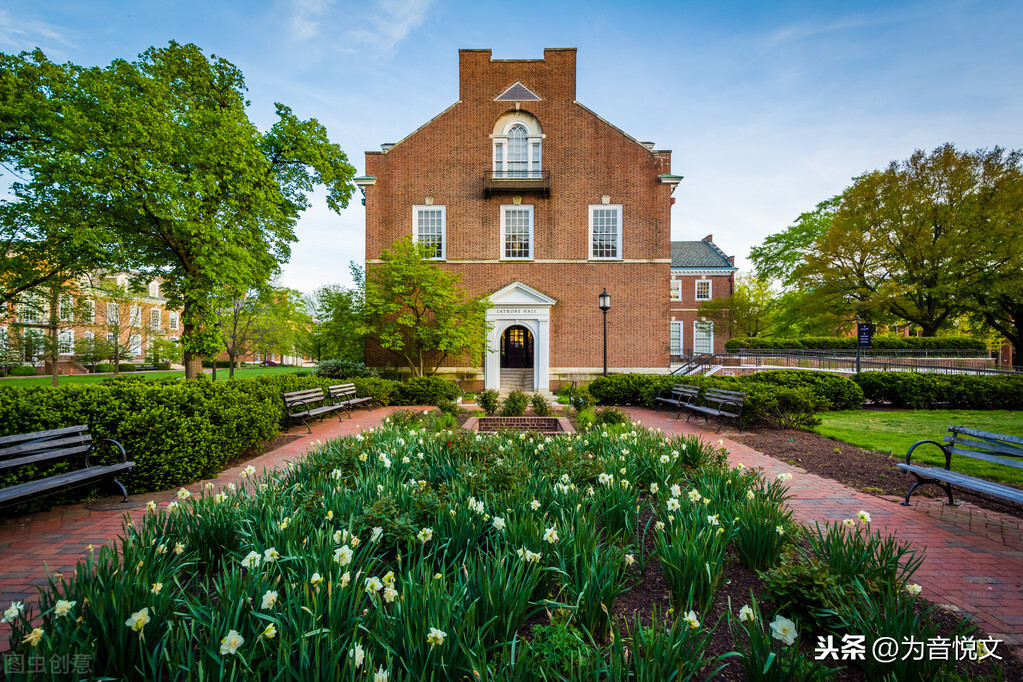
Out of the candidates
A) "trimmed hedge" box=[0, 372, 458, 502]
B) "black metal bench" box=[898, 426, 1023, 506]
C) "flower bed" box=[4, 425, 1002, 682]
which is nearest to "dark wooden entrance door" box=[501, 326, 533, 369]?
"trimmed hedge" box=[0, 372, 458, 502]

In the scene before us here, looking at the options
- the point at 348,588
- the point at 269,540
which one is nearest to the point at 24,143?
the point at 269,540

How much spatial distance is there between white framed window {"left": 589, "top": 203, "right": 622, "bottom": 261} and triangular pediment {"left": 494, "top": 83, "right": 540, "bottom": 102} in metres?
5.62

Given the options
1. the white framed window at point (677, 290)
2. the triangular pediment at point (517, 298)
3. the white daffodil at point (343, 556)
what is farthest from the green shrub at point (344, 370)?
the white framed window at point (677, 290)

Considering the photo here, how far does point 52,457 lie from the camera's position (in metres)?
4.43

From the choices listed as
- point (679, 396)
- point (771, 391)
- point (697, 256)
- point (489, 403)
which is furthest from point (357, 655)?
point (697, 256)

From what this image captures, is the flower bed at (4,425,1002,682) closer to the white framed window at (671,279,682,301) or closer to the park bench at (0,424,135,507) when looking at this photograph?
the park bench at (0,424,135,507)

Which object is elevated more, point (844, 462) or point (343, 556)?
point (343, 556)

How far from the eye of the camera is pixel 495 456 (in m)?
4.57

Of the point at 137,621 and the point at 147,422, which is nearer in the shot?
the point at 137,621

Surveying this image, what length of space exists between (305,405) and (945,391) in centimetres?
1839

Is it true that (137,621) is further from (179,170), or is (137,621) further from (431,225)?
(431,225)

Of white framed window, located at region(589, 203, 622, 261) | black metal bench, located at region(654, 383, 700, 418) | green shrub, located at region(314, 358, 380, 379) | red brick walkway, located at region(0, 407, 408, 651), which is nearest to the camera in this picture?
red brick walkway, located at region(0, 407, 408, 651)

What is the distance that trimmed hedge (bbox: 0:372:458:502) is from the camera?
468 centimetres

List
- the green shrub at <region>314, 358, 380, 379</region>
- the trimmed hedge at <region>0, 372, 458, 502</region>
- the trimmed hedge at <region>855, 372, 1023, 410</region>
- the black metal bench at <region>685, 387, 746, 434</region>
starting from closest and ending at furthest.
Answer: the trimmed hedge at <region>0, 372, 458, 502</region>
the black metal bench at <region>685, 387, 746, 434</region>
the trimmed hedge at <region>855, 372, 1023, 410</region>
the green shrub at <region>314, 358, 380, 379</region>
